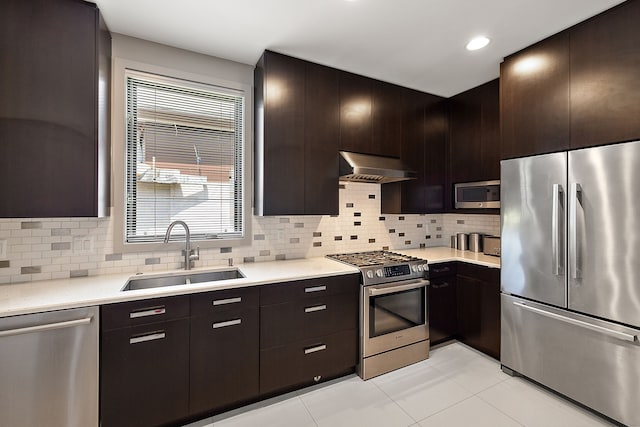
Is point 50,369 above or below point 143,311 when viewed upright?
below

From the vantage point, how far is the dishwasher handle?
4.65ft

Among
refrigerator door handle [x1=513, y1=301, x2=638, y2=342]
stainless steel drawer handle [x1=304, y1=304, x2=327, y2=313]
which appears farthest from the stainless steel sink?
refrigerator door handle [x1=513, y1=301, x2=638, y2=342]

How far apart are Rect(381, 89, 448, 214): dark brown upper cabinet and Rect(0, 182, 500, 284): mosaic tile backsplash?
0.32m

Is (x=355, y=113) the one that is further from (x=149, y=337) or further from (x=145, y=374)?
(x=145, y=374)

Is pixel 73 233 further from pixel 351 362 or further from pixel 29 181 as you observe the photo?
pixel 351 362

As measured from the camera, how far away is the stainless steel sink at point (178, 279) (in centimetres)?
212

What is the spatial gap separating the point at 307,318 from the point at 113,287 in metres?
1.34

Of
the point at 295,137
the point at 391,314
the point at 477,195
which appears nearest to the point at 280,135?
the point at 295,137

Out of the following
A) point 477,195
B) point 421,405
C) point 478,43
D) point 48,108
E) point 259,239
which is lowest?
point 421,405

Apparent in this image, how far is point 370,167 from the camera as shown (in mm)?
2633

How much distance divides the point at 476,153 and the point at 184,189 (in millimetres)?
2939

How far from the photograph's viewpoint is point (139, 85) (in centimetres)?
227

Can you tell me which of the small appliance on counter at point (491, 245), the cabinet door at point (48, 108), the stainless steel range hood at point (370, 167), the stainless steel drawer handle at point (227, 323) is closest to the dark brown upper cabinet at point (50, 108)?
the cabinet door at point (48, 108)

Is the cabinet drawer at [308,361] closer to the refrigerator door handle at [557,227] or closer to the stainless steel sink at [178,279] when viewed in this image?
the stainless steel sink at [178,279]
